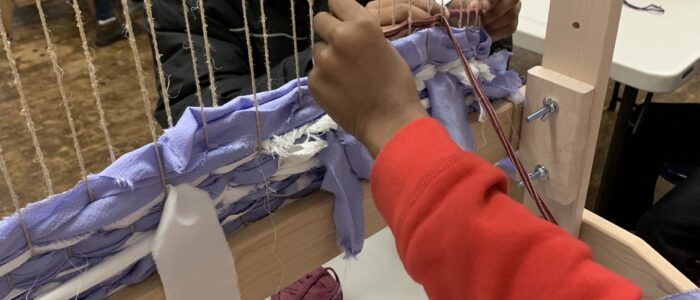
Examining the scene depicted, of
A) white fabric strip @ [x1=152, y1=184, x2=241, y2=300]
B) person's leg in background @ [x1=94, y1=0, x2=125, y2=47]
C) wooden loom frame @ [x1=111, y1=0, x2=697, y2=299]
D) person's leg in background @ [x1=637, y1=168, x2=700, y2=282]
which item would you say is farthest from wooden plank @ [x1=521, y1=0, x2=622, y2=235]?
person's leg in background @ [x1=94, y1=0, x2=125, y2=47]

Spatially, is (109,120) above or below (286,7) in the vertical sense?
below

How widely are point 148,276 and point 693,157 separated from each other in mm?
1205

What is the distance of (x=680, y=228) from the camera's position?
108cm

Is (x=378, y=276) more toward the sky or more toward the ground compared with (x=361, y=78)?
more toward the ground

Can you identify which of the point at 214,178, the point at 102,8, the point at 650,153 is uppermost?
the point at 214,178

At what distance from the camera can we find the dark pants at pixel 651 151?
4.38ft

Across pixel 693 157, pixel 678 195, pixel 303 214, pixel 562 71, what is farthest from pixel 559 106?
pixel 693 157

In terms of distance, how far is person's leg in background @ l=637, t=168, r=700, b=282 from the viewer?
108cm

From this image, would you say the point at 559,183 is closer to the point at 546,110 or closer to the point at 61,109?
the point at 546,110

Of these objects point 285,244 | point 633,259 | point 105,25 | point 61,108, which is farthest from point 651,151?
point 105,25

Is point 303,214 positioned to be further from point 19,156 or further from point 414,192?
point 19,156

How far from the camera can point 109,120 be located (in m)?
1.51

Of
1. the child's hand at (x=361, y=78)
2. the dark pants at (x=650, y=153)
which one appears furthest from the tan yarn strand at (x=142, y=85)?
the dark pants at (x=650, y=153)

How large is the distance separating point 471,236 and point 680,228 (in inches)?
32.4
